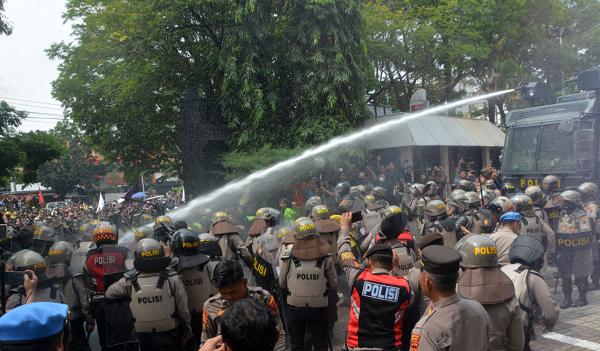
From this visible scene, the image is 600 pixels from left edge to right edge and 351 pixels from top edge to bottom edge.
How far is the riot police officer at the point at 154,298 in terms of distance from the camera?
5090 millimetres

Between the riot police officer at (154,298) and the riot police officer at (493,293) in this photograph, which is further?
the riot police officer at (154,298)

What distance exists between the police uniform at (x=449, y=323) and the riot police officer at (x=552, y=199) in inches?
294

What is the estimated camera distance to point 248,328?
229 cm

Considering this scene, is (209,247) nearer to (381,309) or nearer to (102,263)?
(102,263)

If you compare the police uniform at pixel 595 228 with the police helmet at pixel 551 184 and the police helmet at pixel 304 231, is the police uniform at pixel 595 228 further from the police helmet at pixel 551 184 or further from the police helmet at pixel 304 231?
the police helmet at pixel 304 231

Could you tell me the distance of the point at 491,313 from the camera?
12.6 ft

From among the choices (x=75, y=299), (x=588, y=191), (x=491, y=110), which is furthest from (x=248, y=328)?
(x=491, y=110)

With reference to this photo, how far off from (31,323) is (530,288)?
400cm

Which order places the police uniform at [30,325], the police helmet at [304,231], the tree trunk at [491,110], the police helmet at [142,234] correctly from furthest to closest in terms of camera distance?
the tree trunk at [491,110]
the police helmet at [142,234]
the police helmet at [304,231]
the police uniform at [30,325]

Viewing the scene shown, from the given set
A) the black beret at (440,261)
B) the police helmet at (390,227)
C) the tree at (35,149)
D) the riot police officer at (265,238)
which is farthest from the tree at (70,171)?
the black beret at (440,261)

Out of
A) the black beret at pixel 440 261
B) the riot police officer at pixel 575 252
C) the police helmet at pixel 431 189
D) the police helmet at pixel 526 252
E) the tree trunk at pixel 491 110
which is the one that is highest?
the tree trunk at pixel 491 110

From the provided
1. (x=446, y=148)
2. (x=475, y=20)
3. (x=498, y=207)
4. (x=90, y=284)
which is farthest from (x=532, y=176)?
(x=446, y=148)

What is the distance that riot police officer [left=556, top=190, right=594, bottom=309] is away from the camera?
8164 millimetres

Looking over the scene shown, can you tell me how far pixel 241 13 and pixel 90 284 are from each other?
1132cm
